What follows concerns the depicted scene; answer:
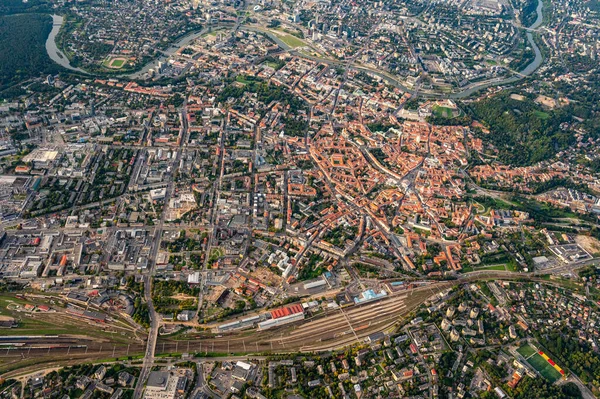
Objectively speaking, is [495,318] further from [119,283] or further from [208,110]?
[208,110]

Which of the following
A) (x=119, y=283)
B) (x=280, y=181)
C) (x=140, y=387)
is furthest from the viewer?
(x=280, y=181)

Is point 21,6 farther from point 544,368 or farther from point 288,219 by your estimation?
point 544,368

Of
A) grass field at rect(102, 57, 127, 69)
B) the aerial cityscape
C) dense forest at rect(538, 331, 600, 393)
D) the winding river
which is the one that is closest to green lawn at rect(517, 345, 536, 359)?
the aerial cityscape

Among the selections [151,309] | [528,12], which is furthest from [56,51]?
[528,12]

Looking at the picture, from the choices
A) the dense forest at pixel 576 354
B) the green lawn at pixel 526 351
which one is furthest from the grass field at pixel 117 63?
the dense forest at pixel 576 354

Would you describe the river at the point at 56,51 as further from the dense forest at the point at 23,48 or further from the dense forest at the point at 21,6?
the dense forest at the point at 21,6

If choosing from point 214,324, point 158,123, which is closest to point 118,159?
point 158,123
